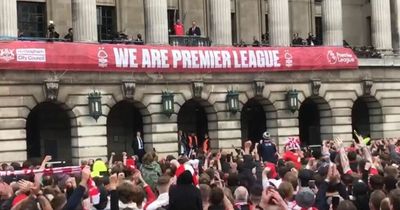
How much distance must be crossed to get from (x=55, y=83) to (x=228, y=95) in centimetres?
1077

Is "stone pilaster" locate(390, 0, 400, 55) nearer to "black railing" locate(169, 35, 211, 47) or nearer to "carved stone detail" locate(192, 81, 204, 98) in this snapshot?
"black railing" locate(169, 35, 211, 47)

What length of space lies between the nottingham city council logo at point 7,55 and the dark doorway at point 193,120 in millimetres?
13990

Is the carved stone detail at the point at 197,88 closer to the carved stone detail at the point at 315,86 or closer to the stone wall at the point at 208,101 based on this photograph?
the stone wall at the point at 208,101

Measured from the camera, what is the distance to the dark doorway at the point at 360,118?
53531 mm

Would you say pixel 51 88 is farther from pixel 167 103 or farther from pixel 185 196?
pixel 185 196

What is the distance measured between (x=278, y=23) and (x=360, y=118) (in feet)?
35.0

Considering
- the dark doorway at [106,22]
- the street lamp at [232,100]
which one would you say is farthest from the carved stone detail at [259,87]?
the dark doorway at [106,22]

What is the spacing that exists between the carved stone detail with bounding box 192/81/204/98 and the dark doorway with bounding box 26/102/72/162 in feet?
23.8

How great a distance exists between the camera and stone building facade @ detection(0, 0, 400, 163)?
1548 inches

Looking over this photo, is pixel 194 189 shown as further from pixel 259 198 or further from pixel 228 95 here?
pixel 228 95

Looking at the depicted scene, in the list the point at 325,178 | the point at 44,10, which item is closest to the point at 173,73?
the point at 44,10

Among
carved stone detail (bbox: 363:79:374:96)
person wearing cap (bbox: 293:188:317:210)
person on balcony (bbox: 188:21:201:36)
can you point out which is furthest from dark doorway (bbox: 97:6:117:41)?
person wearing cap (bbox: 293:188:317:210)

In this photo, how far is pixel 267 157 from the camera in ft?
→ 97.3

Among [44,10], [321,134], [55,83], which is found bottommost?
[321,134]
